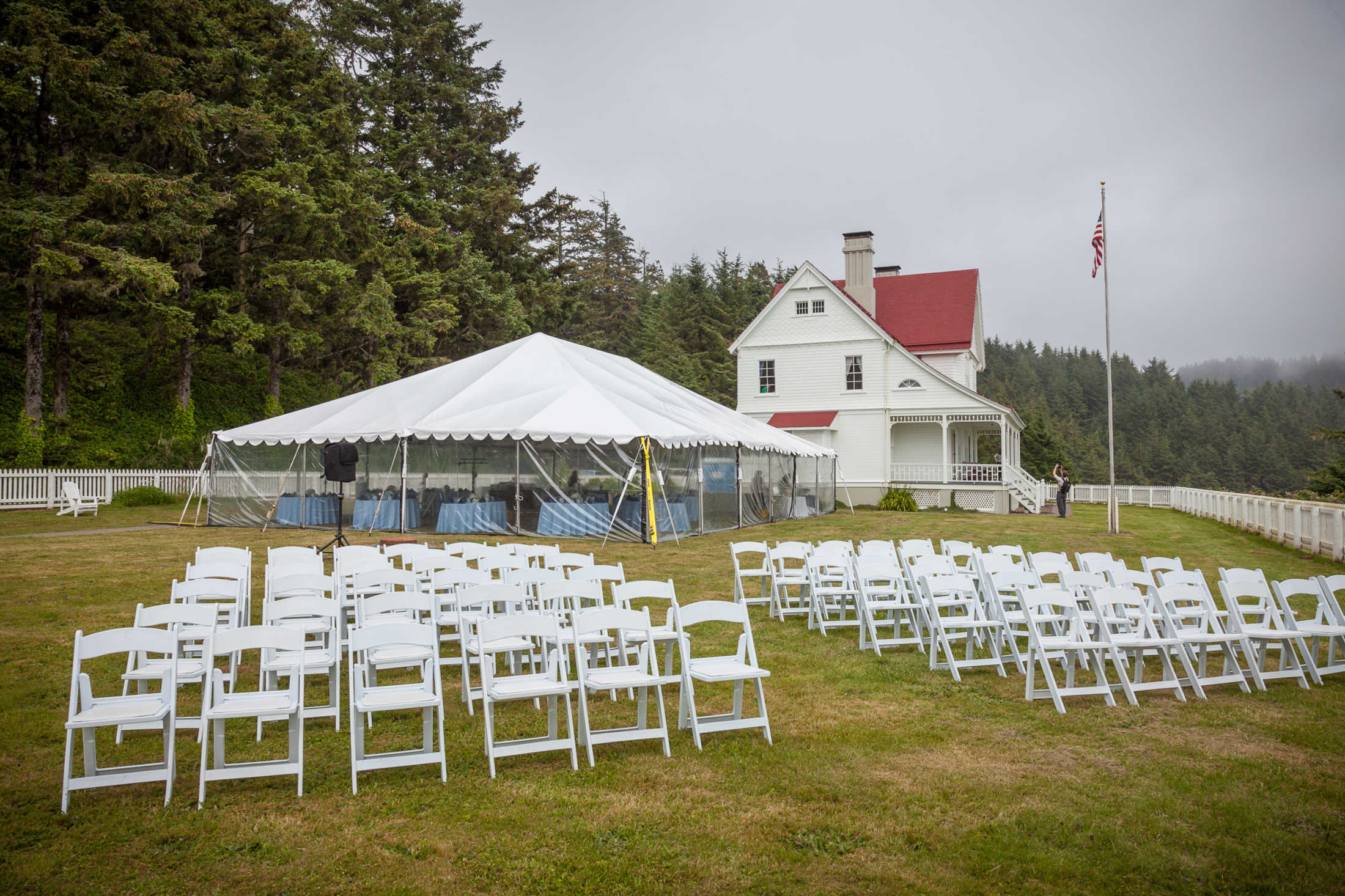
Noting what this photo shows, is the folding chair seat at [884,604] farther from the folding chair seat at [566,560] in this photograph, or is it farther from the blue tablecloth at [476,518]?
the blue tablecloth at [476,518]

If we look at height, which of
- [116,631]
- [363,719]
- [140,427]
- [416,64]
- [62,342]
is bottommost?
[363,719]

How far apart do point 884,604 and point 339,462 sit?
390 inches

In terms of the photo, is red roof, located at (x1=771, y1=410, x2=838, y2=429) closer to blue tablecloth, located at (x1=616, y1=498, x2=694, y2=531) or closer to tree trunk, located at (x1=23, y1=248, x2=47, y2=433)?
blue tablecloth, located at (x1=616, y1=498, x2=694, y2=531)

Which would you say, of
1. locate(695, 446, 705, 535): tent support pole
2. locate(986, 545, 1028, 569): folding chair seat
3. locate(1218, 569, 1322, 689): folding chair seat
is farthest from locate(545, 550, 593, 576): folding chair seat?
locate(695, 446, 705, 535): tent support pole

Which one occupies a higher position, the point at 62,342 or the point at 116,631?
the point at 62,342

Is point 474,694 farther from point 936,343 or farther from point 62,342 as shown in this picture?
point 936,343

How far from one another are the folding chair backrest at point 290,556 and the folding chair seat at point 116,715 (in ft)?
11.6

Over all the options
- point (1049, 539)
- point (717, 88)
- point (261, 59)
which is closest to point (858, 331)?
point (717, 88)

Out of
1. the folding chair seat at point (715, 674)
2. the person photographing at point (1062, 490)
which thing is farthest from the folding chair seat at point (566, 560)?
the person photographing at point (1062, 490)

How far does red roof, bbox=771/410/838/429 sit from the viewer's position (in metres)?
30.4

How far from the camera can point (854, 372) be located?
3105 cm

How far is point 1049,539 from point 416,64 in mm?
32940

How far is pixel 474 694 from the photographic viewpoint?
562cm

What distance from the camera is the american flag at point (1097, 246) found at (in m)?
21.2
